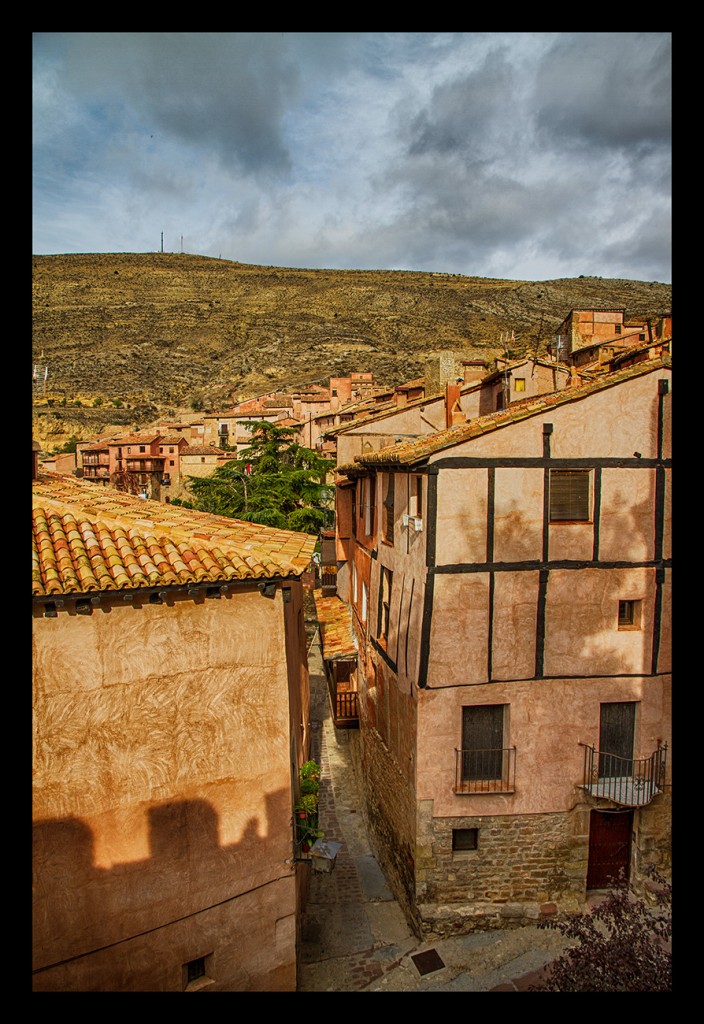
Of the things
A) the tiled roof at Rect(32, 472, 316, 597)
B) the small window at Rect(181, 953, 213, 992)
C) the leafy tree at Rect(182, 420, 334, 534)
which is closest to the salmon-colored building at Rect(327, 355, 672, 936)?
the tiled roof at Rect(32, 472, 316, 597)

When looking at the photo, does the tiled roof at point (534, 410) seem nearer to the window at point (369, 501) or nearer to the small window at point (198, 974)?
the window at point (369, 501)

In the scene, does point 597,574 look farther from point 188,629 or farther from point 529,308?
point 529,308

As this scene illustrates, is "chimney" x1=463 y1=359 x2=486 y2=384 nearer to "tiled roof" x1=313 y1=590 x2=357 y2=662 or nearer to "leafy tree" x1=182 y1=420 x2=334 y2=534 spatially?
"tiled roof" x1=313 y1=590 x2=357 y2=662

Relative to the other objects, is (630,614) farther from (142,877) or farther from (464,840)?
(142,877)

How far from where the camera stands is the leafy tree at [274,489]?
27047 millimetres

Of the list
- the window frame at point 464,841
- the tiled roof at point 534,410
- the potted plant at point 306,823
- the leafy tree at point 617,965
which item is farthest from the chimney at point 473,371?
the leafy tree at point 617,965

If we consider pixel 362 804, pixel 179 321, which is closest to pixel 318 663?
pixel 362 804

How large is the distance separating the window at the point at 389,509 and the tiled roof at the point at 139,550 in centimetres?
402

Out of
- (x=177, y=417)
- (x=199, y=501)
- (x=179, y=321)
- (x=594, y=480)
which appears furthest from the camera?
(x=179, y=321)

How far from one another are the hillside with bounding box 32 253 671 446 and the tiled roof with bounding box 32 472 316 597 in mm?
63162

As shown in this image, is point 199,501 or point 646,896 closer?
point 646,896

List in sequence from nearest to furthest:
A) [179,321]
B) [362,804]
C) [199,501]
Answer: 1. [362,804]
2. [199,501]
3. [179,321]

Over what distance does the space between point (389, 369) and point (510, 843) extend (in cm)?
6795
